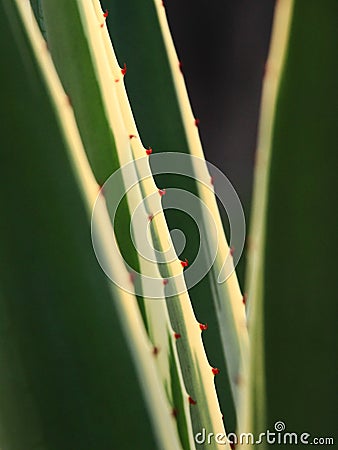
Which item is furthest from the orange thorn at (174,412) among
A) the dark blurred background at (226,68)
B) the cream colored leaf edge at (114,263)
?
the dark blurred background at (226,68)

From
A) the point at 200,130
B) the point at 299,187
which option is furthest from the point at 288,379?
the point at 200,130

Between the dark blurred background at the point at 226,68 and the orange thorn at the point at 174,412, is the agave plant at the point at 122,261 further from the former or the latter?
the dark blurred background at the point at 226,68

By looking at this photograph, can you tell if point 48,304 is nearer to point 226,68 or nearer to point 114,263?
point 114,263

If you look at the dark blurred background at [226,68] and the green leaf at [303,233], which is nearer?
the green leaf at [303,233]

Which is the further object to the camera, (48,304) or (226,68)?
(226,68)

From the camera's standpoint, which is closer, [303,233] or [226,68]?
[303,233]

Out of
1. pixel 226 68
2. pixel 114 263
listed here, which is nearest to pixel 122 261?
pixel 114 263

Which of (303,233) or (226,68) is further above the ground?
(226,68)

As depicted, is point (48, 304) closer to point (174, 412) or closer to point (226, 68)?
point (174, 412)
